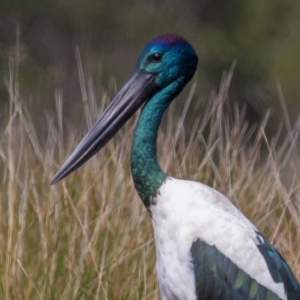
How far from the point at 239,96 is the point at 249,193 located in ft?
29.0

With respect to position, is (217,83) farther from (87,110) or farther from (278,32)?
(87,110)

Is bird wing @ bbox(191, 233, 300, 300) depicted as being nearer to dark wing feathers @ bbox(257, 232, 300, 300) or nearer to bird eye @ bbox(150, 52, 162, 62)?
dark wing feathers @ bbox(257, 232, 300, 300)

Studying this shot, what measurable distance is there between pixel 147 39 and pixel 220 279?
1007 cm

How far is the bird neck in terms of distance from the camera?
4.16 metres

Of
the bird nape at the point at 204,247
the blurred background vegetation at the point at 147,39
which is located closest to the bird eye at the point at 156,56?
the bird nape at the point at 204,247

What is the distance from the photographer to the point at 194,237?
13.1 feet

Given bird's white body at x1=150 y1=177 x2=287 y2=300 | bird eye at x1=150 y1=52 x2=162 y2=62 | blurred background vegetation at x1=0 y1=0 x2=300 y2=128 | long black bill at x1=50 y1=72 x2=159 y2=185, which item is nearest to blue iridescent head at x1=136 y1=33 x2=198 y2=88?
bird eye at x1=150 y1=52 x2=162 y2=62

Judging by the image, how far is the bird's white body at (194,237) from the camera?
399cm

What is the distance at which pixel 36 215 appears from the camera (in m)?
4.97

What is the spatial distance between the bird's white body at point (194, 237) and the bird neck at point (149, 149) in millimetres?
85

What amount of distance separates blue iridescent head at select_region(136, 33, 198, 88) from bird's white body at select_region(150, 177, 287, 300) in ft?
1.66

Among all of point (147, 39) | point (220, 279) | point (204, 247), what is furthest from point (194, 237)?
point (147, 39)

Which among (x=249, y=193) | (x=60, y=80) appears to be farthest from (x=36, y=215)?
(x=60, y=80)

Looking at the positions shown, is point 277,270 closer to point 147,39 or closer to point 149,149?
point 149,149
